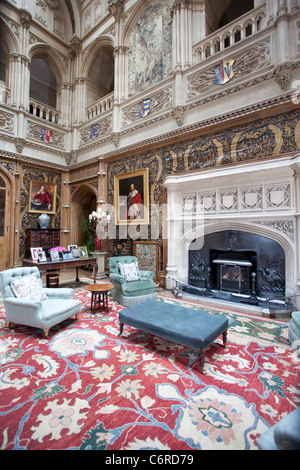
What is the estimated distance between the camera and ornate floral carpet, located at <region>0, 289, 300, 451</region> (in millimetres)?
1576

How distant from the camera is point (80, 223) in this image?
9.54m

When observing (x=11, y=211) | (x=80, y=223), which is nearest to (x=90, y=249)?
(x=80, y=223)

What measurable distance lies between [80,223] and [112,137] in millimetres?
4062

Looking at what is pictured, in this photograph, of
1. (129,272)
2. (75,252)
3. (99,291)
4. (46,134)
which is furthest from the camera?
(46,134)

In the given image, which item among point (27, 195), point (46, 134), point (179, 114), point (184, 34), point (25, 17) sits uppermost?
point (25, 17)

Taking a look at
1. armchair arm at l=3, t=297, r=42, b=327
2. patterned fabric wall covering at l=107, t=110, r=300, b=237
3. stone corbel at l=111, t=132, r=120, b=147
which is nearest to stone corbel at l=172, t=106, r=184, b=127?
patterned fabric wall covering at l=107, t=110, r=300, b=237

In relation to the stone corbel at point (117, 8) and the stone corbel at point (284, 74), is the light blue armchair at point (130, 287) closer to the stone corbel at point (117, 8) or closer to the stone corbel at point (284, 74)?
the stone corbel at point (284, 74)

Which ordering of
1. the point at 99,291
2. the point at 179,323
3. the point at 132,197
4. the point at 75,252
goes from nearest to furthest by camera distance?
the point at 179,323, the point at 99,291, the point at 75,252, the point at 132,197

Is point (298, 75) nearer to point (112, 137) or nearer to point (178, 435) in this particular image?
point (112, 137)

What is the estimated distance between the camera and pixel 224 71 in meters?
5.12

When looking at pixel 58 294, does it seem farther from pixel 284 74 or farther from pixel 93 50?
pixel 93 50

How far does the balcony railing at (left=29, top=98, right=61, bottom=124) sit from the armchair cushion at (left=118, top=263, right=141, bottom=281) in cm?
757

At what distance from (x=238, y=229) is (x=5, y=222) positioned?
25.4ft

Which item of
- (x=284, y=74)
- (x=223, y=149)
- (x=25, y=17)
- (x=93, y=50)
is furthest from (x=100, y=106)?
(x=284, y=74)
